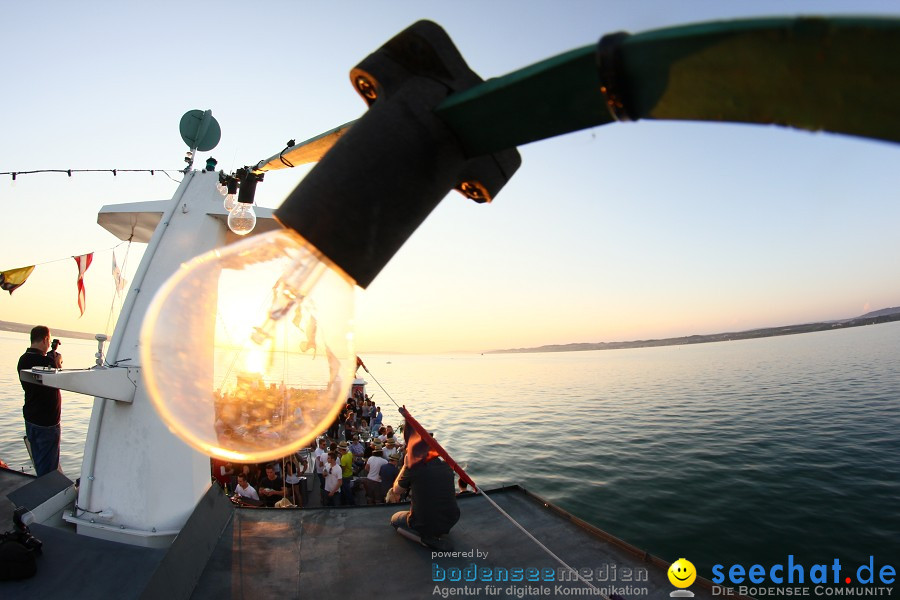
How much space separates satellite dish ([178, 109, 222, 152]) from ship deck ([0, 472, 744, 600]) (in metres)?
6.05

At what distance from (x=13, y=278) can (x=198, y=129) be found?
7.45 meters

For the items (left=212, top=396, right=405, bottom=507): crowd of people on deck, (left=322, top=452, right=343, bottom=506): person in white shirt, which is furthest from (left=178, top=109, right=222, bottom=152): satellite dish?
(left=322, top=452, right=343, bottom=506): person in white shirt

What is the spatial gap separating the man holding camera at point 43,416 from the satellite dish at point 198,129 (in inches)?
163

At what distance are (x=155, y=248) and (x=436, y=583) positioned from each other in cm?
693

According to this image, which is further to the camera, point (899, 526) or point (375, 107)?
point (899, 526)

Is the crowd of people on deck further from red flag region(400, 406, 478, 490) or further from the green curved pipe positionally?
the green curved pipe

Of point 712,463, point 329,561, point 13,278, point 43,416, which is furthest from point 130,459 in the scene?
point 712,463

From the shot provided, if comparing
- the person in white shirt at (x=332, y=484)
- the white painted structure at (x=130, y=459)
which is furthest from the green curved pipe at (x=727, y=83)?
the person in white shirt at (x=332, y=484)

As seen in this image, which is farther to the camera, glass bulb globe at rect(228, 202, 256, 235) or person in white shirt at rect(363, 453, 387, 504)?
person in white shirt at rect(363, 453, 387, 504)

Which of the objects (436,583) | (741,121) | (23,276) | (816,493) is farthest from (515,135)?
(816,493)

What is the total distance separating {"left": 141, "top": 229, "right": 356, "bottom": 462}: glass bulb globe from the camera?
1.29m

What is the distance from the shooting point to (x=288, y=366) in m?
1.62

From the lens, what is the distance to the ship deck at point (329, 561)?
4906mm

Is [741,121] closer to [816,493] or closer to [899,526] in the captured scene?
[899,526]
